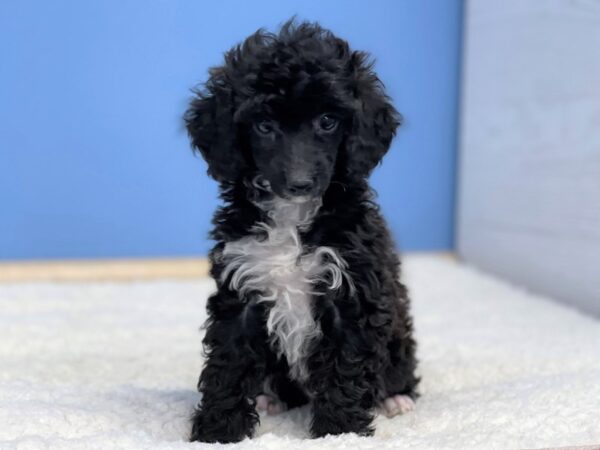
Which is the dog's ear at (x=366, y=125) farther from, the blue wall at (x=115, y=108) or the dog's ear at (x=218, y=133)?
the blue wall at (x=115, y=108)

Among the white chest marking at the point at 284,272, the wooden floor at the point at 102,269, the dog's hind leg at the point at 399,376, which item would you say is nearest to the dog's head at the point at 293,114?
the white chest marking at the point at 284,272

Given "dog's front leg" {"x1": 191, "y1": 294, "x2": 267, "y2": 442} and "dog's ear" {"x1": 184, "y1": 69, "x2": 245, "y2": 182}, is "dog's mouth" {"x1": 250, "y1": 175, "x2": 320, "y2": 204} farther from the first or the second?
"dog's front leg" {"x1": 191, "y1": 294, "x2": 267, "y2": 442}

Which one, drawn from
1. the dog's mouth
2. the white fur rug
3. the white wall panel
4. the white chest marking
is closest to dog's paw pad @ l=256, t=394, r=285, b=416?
the white fur rug

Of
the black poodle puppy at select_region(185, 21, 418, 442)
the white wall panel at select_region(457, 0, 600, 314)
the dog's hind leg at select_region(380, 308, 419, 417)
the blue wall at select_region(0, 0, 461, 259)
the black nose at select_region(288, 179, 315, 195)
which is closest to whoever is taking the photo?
the black nose at select_region(288, 179, 315, 195)

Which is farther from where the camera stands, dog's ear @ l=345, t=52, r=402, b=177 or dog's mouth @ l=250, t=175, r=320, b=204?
dog's ear @ l=345, t=52, r=402, b=177

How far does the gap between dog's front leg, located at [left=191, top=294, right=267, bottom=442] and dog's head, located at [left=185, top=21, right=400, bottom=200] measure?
33 centimetres

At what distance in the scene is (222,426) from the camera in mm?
2076

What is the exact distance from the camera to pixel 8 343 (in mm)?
3168

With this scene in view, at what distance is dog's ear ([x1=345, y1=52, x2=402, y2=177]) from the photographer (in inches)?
81.4

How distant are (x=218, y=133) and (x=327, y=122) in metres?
0.28

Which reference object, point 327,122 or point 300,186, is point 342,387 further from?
point 327,122

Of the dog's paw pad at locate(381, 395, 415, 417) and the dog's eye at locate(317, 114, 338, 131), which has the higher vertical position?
the dog's eye at locate(317, 114, 338, 131)

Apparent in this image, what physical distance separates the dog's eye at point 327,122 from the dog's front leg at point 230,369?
0.48 metres

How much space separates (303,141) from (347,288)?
38 centimetres
